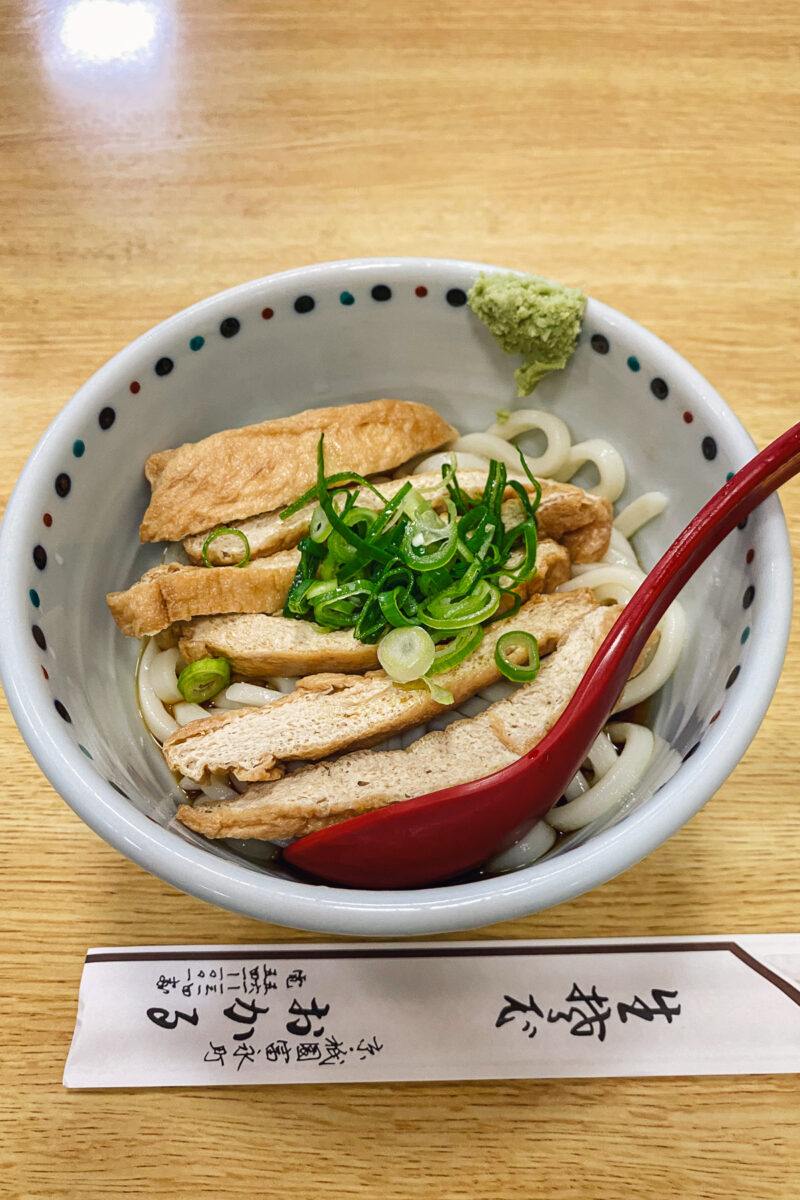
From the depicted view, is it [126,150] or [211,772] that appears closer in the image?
[211,772]

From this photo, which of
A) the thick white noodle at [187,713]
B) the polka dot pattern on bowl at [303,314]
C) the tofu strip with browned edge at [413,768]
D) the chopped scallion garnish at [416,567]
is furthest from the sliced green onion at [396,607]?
the polka dot pattern on bowl at [303,314]

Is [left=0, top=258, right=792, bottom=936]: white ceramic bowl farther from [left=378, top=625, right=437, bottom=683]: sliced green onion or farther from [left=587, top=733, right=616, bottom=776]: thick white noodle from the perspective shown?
[left=378, top=625, right=437, bottom=683]: sliced green onion

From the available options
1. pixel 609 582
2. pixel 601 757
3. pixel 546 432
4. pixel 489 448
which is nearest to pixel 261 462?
pixel 489 448

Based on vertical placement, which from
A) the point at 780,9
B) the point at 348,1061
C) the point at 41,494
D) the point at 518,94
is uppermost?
the point at 780,9

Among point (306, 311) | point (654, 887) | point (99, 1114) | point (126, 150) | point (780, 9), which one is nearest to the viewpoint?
point (99, 1114)

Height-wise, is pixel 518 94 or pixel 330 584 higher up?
pixel 518 94

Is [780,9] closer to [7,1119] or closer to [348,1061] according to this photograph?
[348,1061]

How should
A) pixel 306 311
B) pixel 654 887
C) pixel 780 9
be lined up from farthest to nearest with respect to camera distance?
1. pixel 780 9
2. pixel 306 311
3. pixel 654 887

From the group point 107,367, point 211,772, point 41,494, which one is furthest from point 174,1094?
point 107,367
